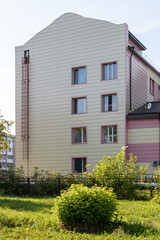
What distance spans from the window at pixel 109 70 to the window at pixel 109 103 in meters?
1.41

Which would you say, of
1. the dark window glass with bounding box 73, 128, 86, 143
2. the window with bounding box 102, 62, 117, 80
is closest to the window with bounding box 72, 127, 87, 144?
the dark window glass with bounding box 73, 128, 86, 143

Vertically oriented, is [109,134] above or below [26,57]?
below

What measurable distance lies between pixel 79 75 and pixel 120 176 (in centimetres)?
1336

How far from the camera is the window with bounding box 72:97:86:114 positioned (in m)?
25.8

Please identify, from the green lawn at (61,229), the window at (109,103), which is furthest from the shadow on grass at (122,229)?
the window at (109,103)

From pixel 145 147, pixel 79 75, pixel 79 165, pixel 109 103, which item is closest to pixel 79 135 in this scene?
pixel 79 165

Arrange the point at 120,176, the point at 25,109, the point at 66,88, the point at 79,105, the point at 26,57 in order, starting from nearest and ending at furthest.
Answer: the point at 120,176 → the point at 79,105 → the point at 66,88 → the point at 25,109 → the point at 26,57

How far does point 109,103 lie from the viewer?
24.8m

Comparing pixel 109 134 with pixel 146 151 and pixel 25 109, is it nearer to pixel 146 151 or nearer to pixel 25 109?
pixel 146 151

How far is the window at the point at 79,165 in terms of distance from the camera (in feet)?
82.2

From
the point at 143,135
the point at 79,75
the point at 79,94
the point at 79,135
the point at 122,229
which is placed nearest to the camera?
the point at 122,229

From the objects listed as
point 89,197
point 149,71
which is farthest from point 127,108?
point 89,197

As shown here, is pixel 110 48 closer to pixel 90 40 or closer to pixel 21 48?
pixel 90 40

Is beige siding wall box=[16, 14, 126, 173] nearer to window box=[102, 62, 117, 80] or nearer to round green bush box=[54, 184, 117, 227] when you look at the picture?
window box=[102, 62, 117, 80]
